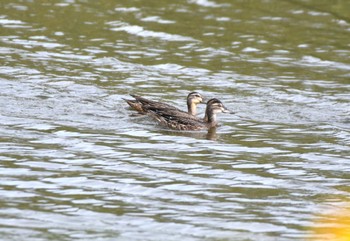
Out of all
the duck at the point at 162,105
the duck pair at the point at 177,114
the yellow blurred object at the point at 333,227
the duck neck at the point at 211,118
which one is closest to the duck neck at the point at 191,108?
the duck at the point at 162,105

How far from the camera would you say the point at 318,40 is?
22938mm

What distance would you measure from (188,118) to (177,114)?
0.24 metres

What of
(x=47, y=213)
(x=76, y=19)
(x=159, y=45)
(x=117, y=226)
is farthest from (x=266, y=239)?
(x=76, y=19)

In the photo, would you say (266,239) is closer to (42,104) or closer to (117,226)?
(117,226)

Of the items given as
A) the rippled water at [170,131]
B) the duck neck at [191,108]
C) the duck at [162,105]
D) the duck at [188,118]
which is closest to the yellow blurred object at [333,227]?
→ the rippled water at [170,131]

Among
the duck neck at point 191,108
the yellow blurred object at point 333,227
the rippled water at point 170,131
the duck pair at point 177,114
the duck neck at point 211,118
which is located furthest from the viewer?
the duck neck at point 191,108

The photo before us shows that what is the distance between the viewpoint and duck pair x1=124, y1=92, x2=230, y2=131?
1722cm

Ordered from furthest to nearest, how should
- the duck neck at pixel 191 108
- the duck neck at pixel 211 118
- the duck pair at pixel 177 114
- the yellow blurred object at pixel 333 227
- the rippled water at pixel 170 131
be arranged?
the duck neck at pixel 191 108
the duck neck at pixel 211 118
the duck pair at pixel 177 114
the rippled water at pixel 170 131
the yellow blurred object at pixel 333 227

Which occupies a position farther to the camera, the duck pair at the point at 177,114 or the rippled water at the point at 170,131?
the duck pair at the point at 177,114

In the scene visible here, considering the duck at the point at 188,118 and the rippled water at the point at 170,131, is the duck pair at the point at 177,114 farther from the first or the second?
the rippled water at the point at 170,131

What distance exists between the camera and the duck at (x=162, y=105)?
17.4 meters

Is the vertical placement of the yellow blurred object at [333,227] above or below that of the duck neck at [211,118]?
below

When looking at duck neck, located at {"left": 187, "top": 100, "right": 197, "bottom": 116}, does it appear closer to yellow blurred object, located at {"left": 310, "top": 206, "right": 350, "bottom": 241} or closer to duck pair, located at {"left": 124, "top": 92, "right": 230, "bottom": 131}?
duck pair, located at {"left": 124, "top": 92, "right": 230, "bottom": 131}

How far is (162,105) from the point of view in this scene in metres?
17.5
